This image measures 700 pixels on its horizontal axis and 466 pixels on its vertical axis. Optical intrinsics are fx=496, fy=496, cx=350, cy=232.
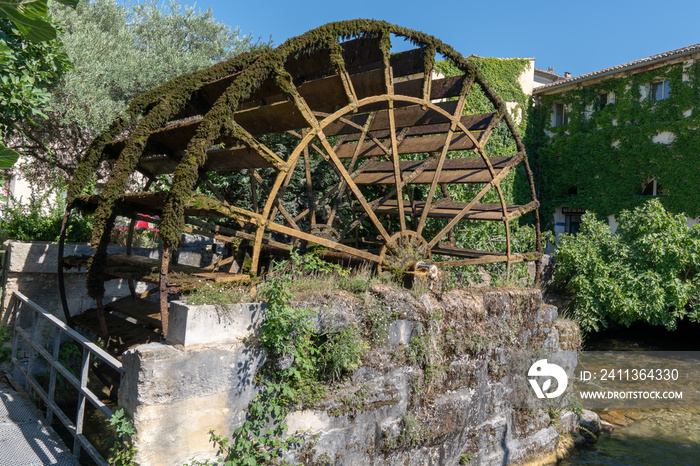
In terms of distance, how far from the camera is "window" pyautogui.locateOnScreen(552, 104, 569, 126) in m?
19.3

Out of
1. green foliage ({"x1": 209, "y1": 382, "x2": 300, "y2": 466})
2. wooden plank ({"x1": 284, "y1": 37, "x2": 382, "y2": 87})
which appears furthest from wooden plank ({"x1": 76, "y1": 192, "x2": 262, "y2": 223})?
wooden plank ({"x1": 284, "y1": 37, "x2": 382, "y2": 87})

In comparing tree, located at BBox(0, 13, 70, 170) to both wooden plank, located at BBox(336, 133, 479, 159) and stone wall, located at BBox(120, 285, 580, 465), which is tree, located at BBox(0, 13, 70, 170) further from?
wooden plank, located at BBox(336, 133, 479, 159)

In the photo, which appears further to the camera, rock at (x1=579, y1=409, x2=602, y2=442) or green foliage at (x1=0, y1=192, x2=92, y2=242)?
rock at (x1=579, y1=409, x2=602, y2=442)

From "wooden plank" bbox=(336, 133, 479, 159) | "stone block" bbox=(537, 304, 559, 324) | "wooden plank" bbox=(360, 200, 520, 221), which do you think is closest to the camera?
"stone block" bbox=(537, 304, 559, 324)

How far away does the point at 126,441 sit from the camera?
10.4 feet

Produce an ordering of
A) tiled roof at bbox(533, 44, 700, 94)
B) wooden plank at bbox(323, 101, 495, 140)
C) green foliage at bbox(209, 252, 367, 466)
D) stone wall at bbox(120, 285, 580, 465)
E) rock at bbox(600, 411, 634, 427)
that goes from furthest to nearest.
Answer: tiled roof at bbox(533, 44, 700, 94) → rock at bbox(600, 411, 634, 427) → wooden plank at bbox(323, 101, 495, 140) → green foliage at bbox(209, 252, 367, 466) → stone wall at bbox(120, 285, 580, 465)

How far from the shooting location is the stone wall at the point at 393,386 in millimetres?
3270

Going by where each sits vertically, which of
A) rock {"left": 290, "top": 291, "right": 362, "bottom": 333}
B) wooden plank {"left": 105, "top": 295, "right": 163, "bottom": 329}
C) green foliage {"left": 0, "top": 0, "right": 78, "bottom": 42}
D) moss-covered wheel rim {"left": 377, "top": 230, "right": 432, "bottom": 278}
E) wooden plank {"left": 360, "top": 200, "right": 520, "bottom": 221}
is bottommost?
wooden plank {"left": 105, "top": 295, "right": 163, "bottom": 329}

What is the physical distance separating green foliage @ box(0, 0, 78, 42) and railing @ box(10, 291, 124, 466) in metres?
2.67

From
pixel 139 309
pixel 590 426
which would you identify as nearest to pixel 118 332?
pixel 139 309

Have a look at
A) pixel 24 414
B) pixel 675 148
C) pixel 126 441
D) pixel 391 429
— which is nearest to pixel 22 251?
pixel 24 414

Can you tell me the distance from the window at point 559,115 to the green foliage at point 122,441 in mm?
19604

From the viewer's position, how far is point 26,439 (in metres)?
3.86

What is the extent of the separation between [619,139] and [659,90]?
1.95m
